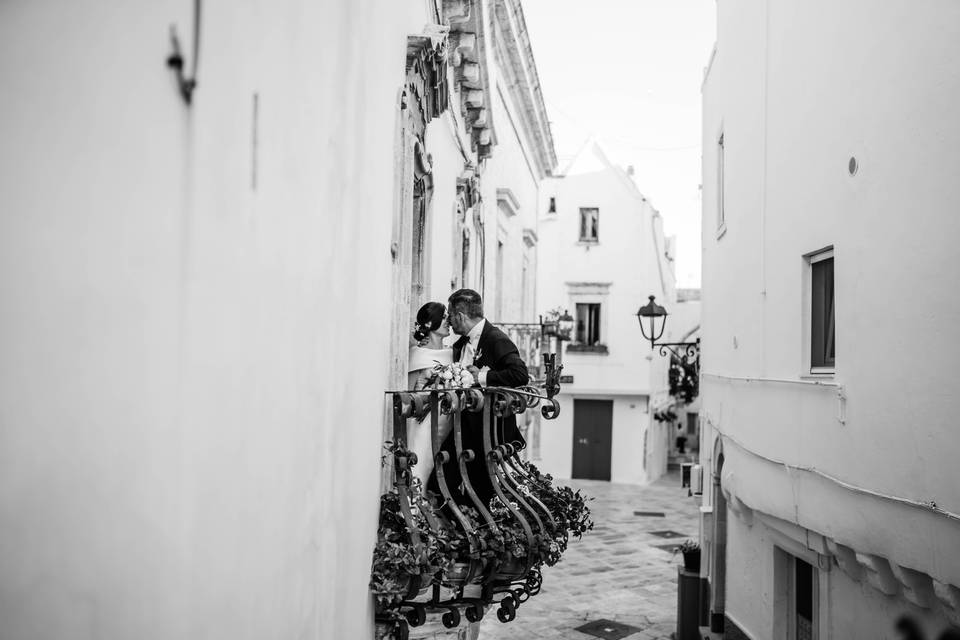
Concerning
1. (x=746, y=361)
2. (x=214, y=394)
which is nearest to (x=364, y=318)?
(x=214, y=394)

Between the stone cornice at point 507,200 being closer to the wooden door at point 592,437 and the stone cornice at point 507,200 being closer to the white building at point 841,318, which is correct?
the white building at point 841,318

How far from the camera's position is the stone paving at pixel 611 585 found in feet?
45.3

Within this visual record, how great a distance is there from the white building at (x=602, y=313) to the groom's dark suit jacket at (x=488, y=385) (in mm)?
25566

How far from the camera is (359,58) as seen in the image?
13.8ft

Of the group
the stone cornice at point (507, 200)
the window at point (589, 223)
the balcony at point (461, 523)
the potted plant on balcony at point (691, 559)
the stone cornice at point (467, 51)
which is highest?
the window at point (589, 223)

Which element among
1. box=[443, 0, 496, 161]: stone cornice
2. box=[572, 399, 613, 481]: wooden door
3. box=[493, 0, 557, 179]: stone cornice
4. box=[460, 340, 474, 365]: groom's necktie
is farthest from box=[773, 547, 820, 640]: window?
box=[572, 399, 613, 481]: wooden door

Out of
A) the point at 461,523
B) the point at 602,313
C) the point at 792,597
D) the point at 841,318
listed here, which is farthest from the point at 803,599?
the point at 602,313

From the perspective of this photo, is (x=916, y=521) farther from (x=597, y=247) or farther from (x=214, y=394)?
(x=597, y=247)

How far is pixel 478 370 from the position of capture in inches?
232

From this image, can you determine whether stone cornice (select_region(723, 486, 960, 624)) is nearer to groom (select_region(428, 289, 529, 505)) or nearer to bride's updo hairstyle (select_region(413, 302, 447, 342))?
groom (select_region(428, 289, 529, 505))

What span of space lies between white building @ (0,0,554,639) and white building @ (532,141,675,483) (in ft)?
92.3

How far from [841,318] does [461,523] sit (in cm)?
407

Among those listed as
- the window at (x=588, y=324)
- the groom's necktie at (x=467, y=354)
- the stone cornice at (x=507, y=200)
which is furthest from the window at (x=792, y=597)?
the window at (x=588, y=324)

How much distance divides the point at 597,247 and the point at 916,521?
26571mm
